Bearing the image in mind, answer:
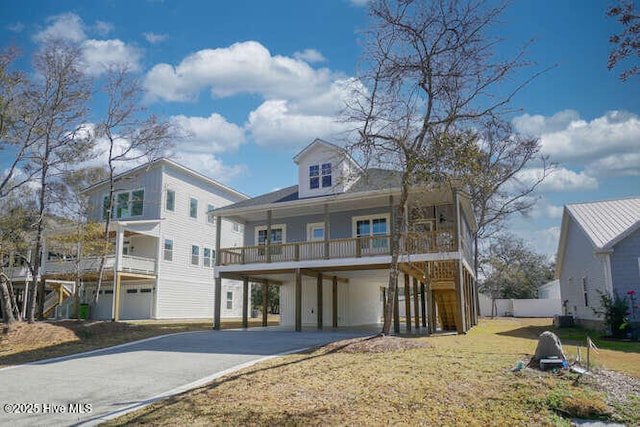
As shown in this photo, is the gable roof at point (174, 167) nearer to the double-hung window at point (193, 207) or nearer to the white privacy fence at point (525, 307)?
the double-hung window at point (193, 207)

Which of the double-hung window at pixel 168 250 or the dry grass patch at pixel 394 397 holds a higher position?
the double-hung window at pixel 168 250

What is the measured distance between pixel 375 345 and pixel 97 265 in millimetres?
Result: 20715

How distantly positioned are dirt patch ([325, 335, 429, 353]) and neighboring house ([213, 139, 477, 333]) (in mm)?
5202

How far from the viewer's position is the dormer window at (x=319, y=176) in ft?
73.8

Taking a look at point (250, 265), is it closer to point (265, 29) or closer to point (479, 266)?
point (265, 29)

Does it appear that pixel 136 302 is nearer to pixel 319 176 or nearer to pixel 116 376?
pixel 319 176

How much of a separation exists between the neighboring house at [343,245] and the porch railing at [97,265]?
7.09 m

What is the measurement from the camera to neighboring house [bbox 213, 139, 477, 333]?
18.2 metres

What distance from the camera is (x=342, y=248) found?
20297mm

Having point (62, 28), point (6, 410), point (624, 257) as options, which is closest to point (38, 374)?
point (6, 410)

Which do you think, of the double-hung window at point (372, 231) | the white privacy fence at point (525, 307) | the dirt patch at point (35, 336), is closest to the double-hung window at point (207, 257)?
the double-hung window at point (372, 231)

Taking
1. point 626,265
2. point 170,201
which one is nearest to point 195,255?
point 170,201

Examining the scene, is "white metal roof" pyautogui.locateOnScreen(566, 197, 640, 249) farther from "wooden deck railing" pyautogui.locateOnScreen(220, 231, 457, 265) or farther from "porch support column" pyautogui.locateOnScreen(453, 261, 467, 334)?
"wooden deck railing" pyautogui.locateOnScreen(220, 231, 457, 265)

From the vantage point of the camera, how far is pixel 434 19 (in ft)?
41.3
